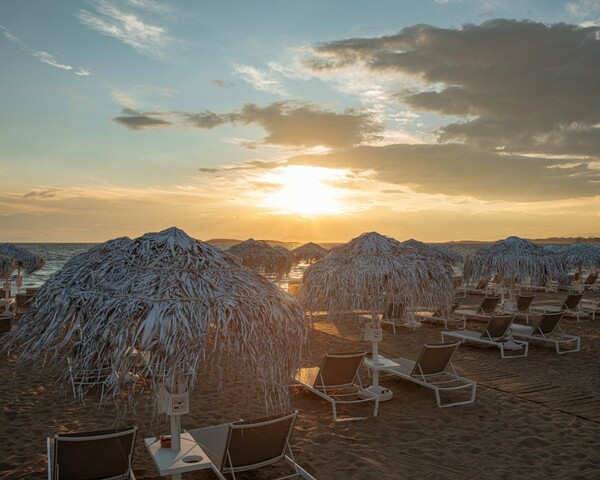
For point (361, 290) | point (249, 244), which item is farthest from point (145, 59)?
point (361, 290)

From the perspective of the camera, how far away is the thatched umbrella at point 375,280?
6957 mm

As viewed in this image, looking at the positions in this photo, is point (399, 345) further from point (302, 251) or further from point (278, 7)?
point (302, 251)

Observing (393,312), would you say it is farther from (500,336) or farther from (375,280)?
(375,280)

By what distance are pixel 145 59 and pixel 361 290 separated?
9.29 metres

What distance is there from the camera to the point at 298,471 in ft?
14.4

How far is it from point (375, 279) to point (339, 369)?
1373mm

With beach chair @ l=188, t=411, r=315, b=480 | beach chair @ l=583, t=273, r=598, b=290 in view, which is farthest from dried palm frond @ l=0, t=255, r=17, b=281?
beach chair @ l=583, t=273, r=598, b=290

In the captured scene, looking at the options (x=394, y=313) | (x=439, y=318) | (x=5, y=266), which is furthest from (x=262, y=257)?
(x=5, y=266)

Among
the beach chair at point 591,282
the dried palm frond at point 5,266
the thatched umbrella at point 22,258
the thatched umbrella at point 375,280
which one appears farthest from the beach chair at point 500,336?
the thatched umbrella at point 22,258

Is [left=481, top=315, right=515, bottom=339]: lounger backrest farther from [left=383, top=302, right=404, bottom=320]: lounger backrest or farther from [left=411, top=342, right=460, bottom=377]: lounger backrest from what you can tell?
[left=383, top=302, right=404, bottom=320]: lounger backrest

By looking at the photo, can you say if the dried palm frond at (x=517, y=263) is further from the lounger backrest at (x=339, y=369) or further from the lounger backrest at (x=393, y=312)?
the lounger backrest at (x=339, y=369)

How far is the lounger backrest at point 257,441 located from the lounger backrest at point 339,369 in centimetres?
237

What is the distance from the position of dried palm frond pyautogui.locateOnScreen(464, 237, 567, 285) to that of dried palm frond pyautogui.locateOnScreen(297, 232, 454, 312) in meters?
6.46

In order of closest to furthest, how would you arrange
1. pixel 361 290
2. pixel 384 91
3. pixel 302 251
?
pixel 361 290, pixel 384 91, pixel 302 251
